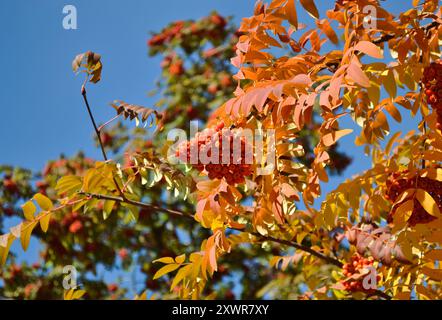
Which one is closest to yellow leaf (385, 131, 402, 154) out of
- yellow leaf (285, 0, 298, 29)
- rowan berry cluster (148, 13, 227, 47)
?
yellow leaf (285, 0, 298, 29)

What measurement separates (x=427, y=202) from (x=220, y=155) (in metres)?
0.57

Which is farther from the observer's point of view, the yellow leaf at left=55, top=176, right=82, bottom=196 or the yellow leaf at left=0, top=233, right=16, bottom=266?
the yellow leaf at left=55, top=176, right=82, bottom=196

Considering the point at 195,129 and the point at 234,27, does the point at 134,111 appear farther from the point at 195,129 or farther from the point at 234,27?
the point at 234,27

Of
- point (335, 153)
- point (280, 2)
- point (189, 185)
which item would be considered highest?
point (335, 153)

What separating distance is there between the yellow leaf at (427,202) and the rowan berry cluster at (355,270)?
635mm

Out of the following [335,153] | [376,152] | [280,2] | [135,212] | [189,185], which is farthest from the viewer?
[335,153]

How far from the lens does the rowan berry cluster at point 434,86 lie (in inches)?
68.5

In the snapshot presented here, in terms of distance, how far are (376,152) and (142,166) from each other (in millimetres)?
1024

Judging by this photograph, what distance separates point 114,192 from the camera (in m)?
2.33

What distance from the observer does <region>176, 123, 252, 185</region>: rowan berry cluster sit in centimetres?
168

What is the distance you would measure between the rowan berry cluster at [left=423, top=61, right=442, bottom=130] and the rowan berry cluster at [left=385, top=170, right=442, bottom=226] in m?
0.19

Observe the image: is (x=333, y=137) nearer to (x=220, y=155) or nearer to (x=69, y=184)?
(x=220, y=155)

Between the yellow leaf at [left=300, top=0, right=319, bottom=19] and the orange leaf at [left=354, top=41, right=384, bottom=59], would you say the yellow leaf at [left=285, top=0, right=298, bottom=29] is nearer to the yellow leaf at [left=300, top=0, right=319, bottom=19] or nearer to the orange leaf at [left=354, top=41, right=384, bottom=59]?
the yellow leaf at [left=300, top=0, right=319, bottom=19]
